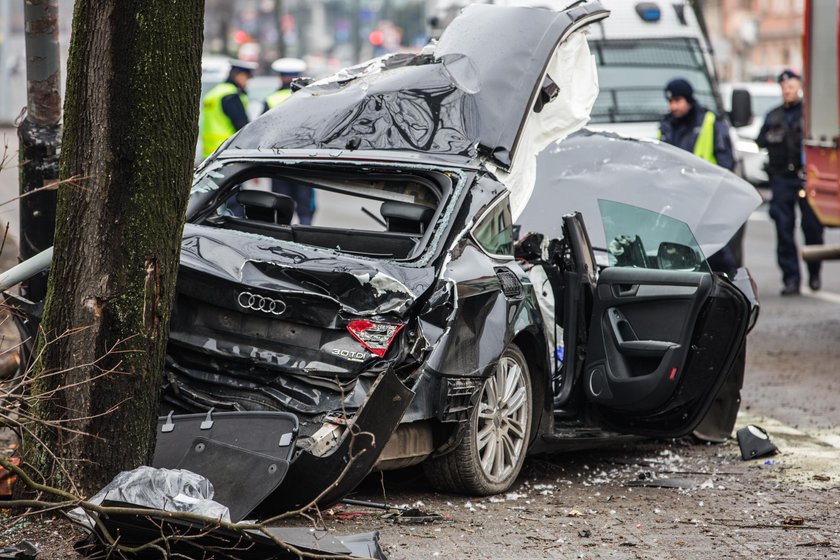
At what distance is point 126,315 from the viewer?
5.14 meters

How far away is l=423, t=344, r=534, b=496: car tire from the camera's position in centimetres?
598

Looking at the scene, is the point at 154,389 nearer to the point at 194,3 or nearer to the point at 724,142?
the point at 194,3

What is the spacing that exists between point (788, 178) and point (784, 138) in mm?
511

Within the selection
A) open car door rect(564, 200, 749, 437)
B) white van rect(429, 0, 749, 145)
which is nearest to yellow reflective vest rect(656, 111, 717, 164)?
white van rect(429, 0, 749, 145)

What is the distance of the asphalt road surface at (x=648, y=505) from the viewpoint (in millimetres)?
5379

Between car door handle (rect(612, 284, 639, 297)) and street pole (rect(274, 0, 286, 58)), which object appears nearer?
car door handle (rect(612, 284, 639, 297))

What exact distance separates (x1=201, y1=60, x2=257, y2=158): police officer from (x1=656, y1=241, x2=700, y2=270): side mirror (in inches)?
316

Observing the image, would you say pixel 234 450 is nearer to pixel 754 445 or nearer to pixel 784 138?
pixel 754 445

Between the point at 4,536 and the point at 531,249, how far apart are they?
120 inches

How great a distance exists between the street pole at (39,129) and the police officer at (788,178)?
349 inches

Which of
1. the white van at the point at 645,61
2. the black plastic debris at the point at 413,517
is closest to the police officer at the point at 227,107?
the white van at the point at 645,61

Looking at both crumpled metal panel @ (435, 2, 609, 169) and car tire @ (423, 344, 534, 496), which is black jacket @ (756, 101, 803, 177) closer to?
crumpled metal panel @ (435, 2, 609, 169)

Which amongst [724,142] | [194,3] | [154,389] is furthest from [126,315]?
[724,142]

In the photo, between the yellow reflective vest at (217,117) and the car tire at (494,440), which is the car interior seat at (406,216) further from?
the yellow reflective vest at (217,117)
